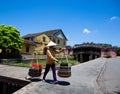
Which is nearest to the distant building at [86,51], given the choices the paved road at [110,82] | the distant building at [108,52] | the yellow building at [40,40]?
the distant building at [108,52]

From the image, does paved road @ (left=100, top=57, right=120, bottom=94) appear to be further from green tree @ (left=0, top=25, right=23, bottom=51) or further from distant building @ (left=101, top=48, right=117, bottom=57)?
distant building @ (left=101, top=48, right=117, bottom=57)

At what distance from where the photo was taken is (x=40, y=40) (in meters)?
45.0

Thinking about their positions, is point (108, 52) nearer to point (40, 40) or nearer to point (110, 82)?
point (40, 40)

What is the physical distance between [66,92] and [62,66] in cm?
146

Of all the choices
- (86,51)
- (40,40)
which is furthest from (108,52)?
(40,40)

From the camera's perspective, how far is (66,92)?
608 centimetres

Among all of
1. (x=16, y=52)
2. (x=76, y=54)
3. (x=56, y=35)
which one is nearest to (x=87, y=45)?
(x=76, y=54)

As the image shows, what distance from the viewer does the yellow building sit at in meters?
38.2

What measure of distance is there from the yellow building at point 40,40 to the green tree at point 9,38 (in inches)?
333

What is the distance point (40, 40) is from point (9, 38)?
60.0ft

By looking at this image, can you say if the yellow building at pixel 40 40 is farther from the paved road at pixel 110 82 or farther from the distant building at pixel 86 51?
the paved road at pixel 110 82

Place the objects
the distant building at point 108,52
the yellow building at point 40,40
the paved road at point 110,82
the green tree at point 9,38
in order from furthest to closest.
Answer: the distant building at point 108,52
the yellow building at point 40,40
the green tree at point 9,38
the paved road at point 110,82

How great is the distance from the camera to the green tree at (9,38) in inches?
1034

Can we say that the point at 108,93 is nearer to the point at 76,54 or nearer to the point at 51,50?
the point at 51,50
